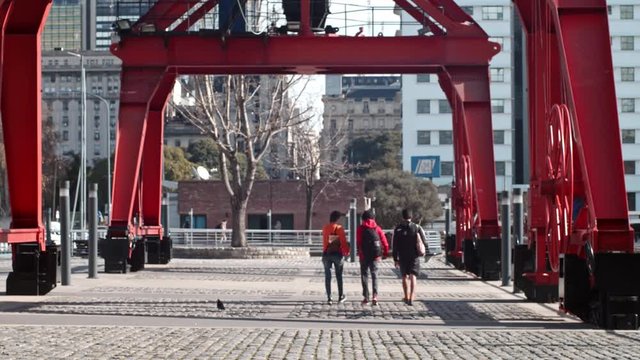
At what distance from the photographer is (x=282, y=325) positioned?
17.5 m

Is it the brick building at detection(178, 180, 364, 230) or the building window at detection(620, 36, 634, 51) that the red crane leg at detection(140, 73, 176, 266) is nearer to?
the building window at detection(620, 36, 634, 51)

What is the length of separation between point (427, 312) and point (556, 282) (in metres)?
2.55

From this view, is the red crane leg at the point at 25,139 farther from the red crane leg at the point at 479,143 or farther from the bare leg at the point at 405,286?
the red crane leg at the point at 479,143

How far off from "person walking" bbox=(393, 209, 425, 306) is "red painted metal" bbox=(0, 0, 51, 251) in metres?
6.38

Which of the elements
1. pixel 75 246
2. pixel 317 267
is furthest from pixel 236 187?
pixel 317 267

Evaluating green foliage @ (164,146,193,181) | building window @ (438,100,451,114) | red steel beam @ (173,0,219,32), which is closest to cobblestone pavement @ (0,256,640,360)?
red steel beam @ (173,0,219,32)

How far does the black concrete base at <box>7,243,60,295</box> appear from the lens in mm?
23094

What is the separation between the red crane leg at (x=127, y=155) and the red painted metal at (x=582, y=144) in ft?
45.8

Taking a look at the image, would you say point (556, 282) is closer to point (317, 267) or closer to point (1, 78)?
point (1, 78)

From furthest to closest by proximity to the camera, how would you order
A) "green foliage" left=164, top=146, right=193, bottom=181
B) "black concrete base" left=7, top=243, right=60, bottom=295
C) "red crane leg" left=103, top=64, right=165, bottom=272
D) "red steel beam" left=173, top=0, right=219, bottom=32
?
"green foliage" left=164, top=146, right=193, bottom=181 → "red steel beam" left=173, top=0, right=219, bottom=32 → "red crane leg" left=103, top=64, right=165, bottom=272 → "black concrete base" left=7, top=243, right=60, bottom=295

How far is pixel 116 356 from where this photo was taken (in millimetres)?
12953

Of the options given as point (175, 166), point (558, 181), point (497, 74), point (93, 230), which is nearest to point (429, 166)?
point (497, 74)

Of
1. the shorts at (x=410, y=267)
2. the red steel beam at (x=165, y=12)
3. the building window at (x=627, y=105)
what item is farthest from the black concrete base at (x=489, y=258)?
the building window at (x=627, y=105)

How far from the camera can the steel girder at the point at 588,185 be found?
54.9ft
